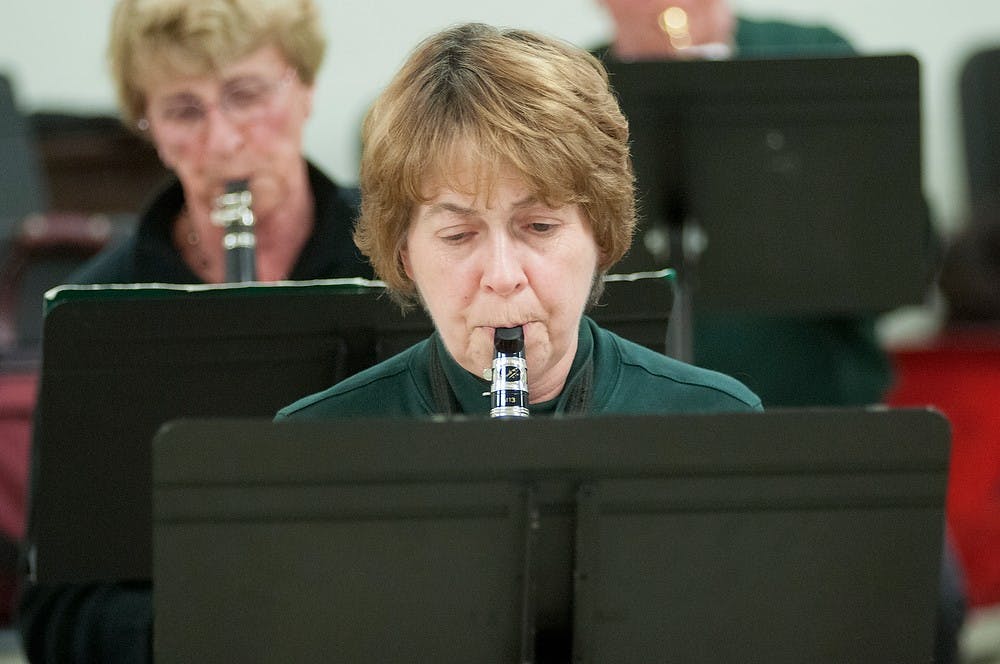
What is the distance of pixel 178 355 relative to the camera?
1680mm

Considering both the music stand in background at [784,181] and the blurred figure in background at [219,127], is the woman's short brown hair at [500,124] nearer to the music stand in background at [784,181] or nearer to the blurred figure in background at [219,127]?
the blurred figure in background at [219,127]

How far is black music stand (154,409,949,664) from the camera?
3.98ft

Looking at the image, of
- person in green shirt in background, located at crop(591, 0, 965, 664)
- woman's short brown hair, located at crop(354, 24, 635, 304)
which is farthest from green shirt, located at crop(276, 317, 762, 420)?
person in green shirt in background, located at crop(591, 0, 965, 664)

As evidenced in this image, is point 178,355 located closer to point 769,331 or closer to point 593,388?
point 593,388

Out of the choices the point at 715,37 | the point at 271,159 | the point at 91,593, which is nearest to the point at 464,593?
the point at 91,593

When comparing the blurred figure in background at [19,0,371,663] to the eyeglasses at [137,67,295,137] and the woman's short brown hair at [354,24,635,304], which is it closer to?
the eyeglasses at [137,67,295,137]

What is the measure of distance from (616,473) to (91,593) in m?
0.86

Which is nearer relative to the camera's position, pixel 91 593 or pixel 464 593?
pixel 464 593

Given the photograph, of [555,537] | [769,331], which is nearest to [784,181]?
[769,331]

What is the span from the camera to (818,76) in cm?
224

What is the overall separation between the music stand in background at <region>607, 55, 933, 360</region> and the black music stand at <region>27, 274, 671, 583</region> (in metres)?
0.70

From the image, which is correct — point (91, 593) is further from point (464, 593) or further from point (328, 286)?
point (464, 593)

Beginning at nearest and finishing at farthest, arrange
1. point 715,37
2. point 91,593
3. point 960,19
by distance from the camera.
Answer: point 91,593
point 715,37
point 960,19

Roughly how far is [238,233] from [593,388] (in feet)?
2.48
